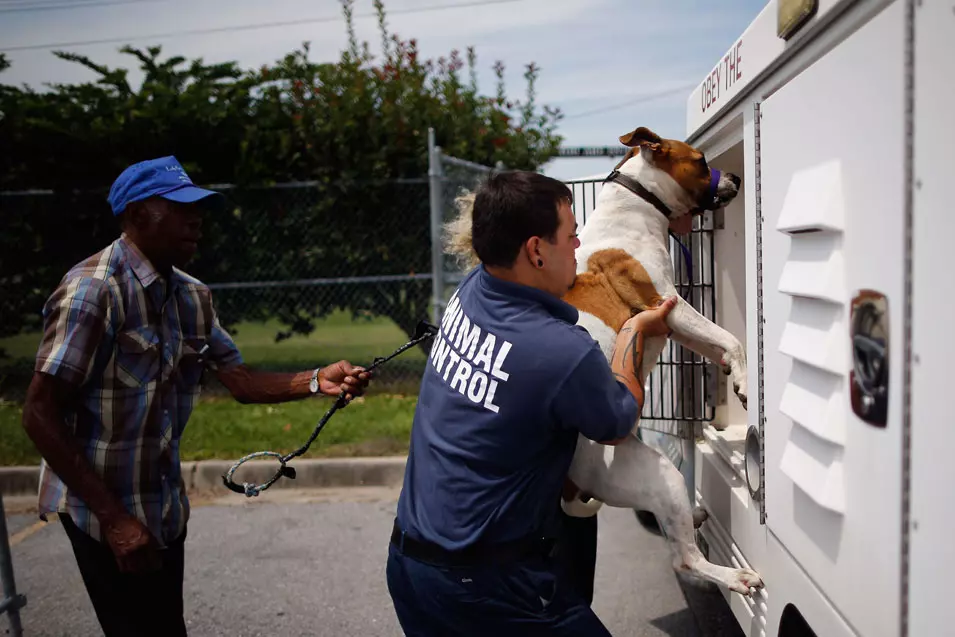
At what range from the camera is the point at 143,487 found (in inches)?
98.1

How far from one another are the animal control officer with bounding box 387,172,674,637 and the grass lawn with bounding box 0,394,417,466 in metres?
4.48

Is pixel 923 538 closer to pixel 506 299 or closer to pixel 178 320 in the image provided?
pixel 506 299

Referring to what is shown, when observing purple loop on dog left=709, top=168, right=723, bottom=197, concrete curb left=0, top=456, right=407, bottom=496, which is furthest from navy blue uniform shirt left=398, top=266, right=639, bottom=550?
concrete curb left=0, top=456, right=407, bottom=496

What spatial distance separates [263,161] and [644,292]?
19.9ft

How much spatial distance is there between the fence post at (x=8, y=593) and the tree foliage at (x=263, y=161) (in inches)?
204

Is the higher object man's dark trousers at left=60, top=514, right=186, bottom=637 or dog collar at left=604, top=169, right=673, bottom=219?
dog collar at left=604, top=169, right=673, bottom=219

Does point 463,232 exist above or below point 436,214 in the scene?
below

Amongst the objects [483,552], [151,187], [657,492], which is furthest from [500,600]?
[151,187]

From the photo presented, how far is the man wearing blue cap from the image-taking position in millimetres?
2277

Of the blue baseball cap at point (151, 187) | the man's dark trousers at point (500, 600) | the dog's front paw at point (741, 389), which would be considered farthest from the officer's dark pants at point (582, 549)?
the blue baseball cap at point (151, 187)

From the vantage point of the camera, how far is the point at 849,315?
1592 mm

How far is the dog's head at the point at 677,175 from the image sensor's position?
3.08 metres

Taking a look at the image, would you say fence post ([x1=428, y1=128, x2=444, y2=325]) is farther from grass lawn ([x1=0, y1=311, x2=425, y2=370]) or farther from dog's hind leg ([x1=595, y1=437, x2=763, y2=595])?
dog's hind leg ([x1=595, y1=437, x2=763, y2=595])

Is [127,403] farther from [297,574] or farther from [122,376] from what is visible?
[297,574]
